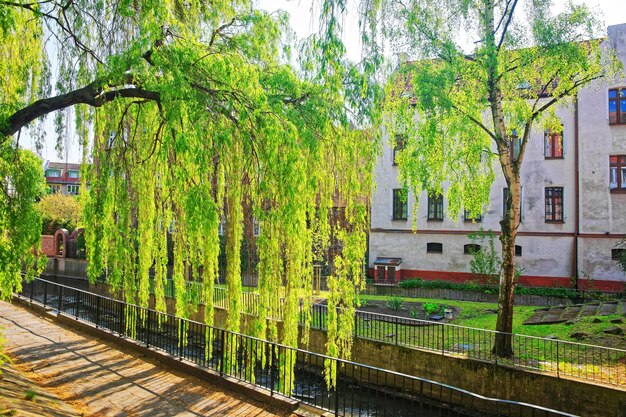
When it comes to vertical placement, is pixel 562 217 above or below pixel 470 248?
above

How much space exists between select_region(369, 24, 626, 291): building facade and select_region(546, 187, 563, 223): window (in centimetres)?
5

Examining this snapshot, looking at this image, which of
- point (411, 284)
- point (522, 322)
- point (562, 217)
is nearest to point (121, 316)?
point (522, 322)

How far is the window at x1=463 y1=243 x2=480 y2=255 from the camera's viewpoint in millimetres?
25422

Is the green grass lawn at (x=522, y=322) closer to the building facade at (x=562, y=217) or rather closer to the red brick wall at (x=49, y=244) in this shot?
the building facade at (x=562, y=217)

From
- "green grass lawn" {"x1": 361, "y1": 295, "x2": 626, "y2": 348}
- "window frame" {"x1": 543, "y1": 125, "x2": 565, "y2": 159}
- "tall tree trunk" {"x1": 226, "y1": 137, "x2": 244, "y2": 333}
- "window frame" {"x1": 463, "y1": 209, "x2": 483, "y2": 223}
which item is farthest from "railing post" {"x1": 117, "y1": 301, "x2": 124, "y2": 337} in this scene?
"window frame" {"x1": 543, "y1": 125, "x2": 565, "y2": 159}

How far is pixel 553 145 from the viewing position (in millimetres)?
24531

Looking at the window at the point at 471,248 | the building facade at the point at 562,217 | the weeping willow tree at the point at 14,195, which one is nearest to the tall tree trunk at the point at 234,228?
the weeping willow tree at the point at 14,195

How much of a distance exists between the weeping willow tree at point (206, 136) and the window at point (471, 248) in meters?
18.4

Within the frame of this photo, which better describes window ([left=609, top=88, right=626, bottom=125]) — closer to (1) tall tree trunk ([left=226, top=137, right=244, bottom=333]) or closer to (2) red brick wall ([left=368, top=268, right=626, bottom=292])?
(2) red brick wall ([left=368, top=268, right=626, bottom=292])

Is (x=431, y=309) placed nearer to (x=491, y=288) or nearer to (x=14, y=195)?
(x=491, y=288)

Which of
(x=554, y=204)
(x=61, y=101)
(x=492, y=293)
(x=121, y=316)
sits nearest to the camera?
(x=61, y=101)

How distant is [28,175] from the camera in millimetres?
7801

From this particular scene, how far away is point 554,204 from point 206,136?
73.7 feet

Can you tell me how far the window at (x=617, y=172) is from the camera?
2286 cm
